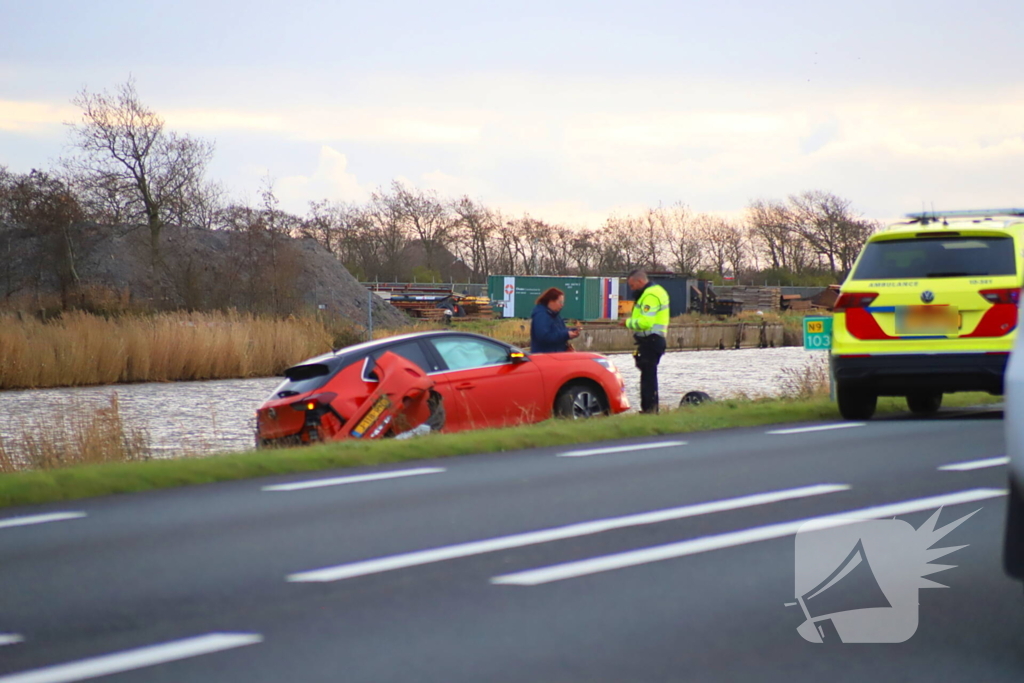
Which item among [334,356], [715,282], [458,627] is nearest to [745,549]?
[458,627]

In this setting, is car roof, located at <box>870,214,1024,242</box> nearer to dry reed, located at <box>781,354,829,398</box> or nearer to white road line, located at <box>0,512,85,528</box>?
dry reed, located at <box>781,354,829,398</box>

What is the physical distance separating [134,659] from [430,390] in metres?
7.81

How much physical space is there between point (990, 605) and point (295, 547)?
11.2ft

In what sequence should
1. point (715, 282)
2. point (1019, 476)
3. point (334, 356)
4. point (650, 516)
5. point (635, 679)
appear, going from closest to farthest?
point (1019, 476), point (635, 679), point (650, 516), point (334, 356), point (715, 282)

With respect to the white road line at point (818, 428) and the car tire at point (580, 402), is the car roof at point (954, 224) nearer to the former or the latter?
the white road line at point (818, 428)

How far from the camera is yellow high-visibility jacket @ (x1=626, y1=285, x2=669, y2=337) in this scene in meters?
14.0

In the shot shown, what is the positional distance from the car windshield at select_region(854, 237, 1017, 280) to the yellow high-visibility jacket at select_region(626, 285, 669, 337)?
3.58 meters

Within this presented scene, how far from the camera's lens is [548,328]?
14.6 meters

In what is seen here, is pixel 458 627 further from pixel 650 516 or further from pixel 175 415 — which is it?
pixel 175 415

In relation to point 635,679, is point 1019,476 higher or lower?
higher

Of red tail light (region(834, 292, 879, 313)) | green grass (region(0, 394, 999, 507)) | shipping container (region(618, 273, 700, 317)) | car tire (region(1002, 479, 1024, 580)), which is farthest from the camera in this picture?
shipping container (region(618, 273, 700, 317))

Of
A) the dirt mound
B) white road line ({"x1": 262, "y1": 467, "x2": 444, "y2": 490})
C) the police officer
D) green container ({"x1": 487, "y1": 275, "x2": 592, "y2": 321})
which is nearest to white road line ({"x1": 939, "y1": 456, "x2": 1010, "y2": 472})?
white road line ({"x1": 262, "y1": 467, "x2": 444, "y2": 490})

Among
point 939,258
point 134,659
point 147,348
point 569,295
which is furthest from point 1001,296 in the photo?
point 569,295

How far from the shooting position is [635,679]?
395 centimetres
